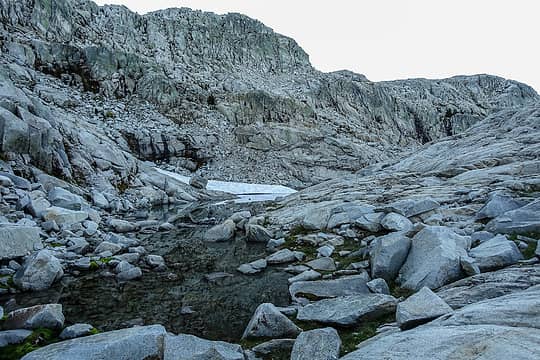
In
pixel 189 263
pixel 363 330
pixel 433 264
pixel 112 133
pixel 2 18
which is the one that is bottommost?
pixel 189 263

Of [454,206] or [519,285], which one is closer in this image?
[519,285]

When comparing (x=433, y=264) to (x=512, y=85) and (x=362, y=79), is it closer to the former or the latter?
(x=362, y=79)

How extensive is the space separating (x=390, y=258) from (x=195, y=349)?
5.97 metres

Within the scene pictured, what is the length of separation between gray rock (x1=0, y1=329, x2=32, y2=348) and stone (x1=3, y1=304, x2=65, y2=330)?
0.81ft

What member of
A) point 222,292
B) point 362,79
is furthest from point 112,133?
point 362,79

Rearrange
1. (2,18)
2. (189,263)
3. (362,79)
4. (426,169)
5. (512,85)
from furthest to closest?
(512,85)
(362,79)
(2,18)
(426,169)
(189,263)

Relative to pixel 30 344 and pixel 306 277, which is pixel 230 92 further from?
pixel 30 344

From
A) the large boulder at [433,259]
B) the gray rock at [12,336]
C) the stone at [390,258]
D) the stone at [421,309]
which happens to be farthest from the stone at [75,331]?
the large boulder at [433,259]

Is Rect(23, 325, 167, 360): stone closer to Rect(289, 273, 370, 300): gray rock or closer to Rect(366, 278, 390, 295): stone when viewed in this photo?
Rect(289, 273, 370, 300): gray rock

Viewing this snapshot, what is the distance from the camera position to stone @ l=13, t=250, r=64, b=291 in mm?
9133

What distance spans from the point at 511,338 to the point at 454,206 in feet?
39.9

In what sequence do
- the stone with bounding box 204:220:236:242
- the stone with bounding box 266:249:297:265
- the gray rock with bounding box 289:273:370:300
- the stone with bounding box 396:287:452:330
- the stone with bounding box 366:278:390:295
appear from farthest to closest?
the stone with bounding box 204:220:236:242 < the stone with bounding box 266:249:297:265 < the gray rock with bounding box 289:273:370:300 < the stone with bounding box 366:278:390:295 < the stone with bounding box 396:287:452:330

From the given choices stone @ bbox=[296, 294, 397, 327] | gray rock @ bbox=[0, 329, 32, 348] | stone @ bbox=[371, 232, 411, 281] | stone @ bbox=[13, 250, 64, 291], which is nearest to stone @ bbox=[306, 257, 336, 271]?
stone @ bbox=[371, 232, 411, 281]

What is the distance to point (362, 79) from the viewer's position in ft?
346
